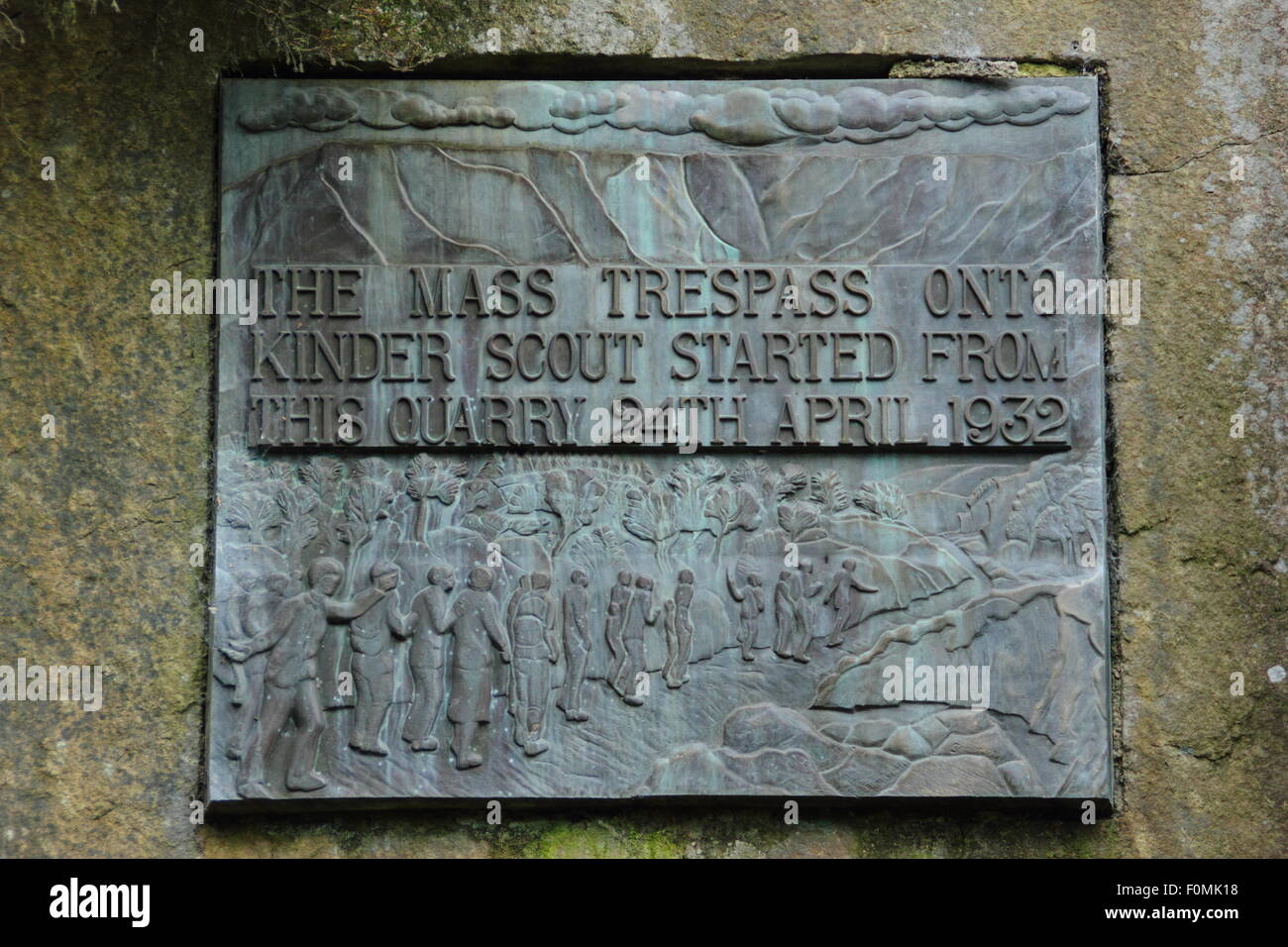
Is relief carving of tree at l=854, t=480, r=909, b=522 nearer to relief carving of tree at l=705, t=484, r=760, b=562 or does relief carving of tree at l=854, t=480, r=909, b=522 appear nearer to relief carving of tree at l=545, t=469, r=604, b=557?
relief carving of tree at l=705, t=484, r=760, b=562

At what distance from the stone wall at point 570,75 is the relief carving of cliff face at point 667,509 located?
7.0 inches

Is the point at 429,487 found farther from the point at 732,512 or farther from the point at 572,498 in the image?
the point at 732,512

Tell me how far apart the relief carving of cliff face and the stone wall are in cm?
18

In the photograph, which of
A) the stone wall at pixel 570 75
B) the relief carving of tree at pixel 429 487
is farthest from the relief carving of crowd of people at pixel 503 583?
the stone wall at pixel 570 75

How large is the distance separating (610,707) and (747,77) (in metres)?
2.55

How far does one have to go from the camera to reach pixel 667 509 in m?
5.66

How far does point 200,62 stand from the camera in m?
5.88

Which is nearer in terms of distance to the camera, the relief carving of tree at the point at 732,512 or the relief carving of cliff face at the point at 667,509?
the relief carving of cliff face at the point at 667,509

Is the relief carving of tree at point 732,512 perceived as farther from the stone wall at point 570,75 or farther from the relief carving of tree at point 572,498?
the stone wall at point 570,75

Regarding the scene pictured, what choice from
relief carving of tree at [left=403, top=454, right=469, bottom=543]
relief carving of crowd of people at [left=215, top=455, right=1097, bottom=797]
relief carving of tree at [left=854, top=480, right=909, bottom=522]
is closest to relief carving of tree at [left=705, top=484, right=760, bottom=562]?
relief carving of crowd of people at [left=215, top=455, right=1097, bottom=797]

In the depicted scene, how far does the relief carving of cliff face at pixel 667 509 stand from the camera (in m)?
5.53

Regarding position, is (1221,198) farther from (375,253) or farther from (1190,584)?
(375,253)

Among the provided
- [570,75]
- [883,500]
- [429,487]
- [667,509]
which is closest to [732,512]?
[667,509]

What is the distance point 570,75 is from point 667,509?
5.94ft
